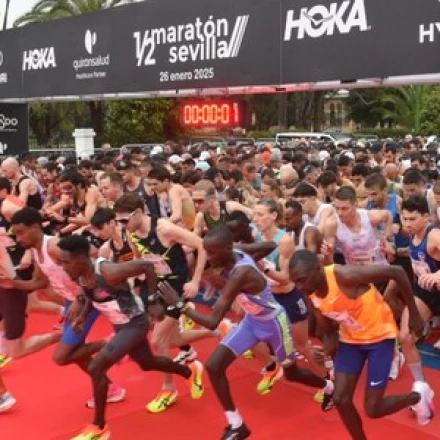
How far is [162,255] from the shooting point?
5.48 metres

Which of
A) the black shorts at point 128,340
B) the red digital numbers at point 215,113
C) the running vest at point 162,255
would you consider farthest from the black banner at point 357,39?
the black shorts at point 128,340

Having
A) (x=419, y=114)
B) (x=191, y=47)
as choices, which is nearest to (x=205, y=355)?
(x=191, y=47)

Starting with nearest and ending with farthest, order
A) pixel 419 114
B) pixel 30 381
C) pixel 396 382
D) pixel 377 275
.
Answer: pixel 377 275 < pixel 396 382 < pixel 30 381 < pixel 419 114

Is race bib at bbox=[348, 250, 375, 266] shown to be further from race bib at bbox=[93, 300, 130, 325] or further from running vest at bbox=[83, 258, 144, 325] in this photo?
race bib at bbox=[93, 300, 130, 325]

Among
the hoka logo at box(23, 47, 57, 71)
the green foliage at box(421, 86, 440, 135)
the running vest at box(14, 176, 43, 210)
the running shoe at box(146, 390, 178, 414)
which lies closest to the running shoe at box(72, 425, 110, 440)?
the running shoe at box(146, 390, 178, 414)

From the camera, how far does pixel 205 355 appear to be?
661 cm

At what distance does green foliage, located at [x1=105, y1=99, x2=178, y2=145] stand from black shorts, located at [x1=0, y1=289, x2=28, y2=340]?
23.9 m

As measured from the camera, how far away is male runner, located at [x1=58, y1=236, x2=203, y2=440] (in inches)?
176

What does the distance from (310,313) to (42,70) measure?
9330 millimetres

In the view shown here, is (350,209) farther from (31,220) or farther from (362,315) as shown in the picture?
(31,220)

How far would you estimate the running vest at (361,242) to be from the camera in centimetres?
581

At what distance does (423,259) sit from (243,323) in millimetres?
1536

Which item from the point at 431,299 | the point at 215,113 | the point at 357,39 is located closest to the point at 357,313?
the point at 431,299

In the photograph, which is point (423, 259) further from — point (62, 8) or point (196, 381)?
point (62, 8)
